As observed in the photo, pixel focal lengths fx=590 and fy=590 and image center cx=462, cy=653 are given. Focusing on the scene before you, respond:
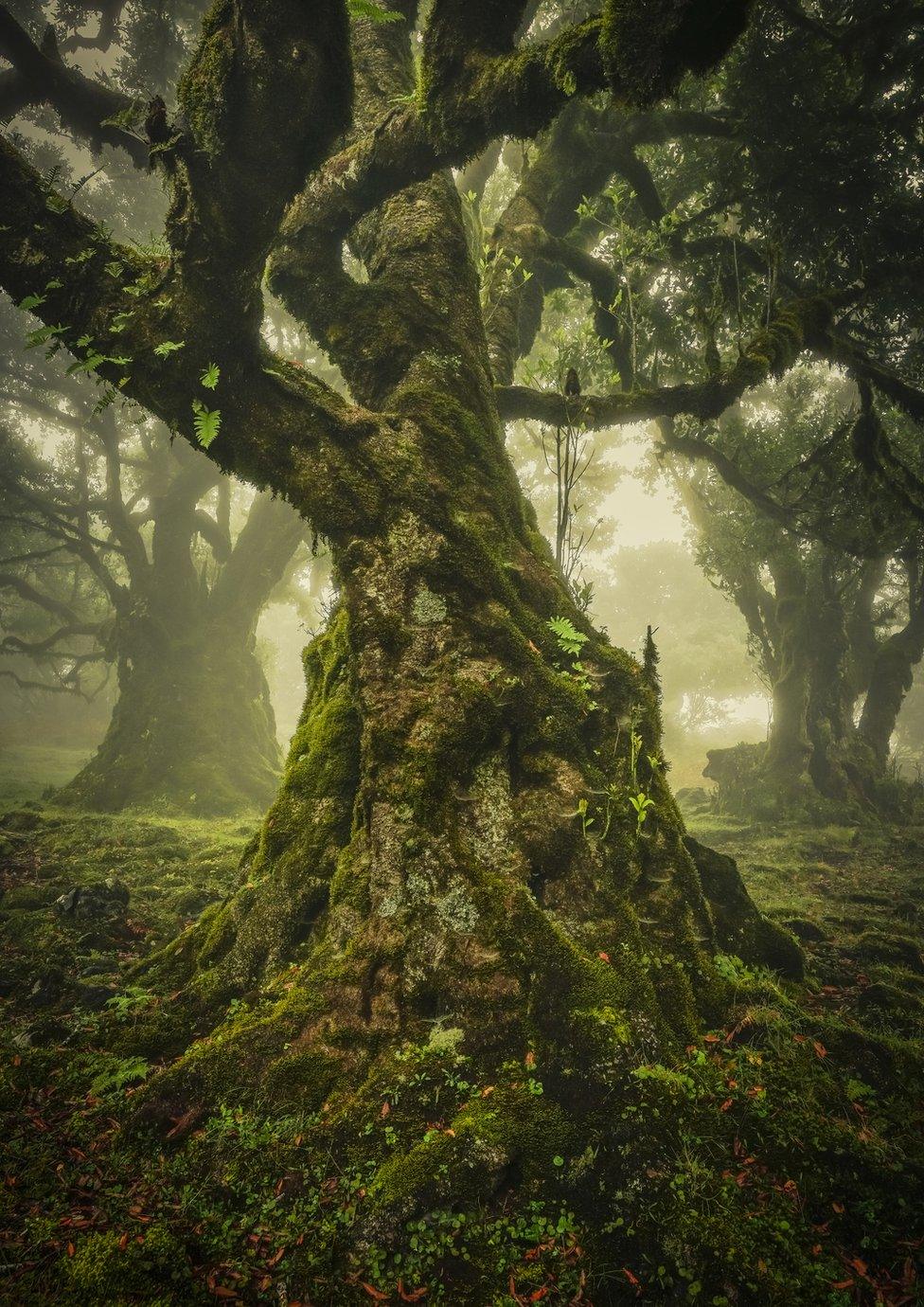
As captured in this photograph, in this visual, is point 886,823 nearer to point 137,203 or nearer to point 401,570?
point 401,570

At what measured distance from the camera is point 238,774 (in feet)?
57.3

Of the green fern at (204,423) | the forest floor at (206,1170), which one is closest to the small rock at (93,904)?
the forest floor at (206,1170)

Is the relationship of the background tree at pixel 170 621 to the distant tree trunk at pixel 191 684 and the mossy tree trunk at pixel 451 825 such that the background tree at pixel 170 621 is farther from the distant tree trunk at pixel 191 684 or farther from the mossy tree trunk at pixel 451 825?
the mossy tree trunk at pixel 451 825

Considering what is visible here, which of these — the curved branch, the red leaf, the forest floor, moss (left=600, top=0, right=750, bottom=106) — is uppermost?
the curved branch

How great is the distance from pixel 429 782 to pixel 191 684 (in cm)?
1618

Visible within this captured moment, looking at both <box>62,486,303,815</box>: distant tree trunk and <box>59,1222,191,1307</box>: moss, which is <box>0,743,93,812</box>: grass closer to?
<box>62,486,303,815</box>: distant tree trunk

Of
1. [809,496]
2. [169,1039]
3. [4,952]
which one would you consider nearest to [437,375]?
[169,1039]

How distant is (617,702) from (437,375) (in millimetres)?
3672

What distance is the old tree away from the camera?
2.88 metres

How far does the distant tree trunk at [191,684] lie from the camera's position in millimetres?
15953

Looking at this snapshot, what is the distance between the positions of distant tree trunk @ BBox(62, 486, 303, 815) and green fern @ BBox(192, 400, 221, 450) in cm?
1292

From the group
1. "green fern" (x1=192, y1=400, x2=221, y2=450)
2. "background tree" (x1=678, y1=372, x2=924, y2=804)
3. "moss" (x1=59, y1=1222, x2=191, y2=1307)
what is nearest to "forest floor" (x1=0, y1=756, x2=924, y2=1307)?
"moss" (x1=59, y1=1222, x2=191, y2=1307)

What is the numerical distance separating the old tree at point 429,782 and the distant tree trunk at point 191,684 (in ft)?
40.3

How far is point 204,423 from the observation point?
189 inches
